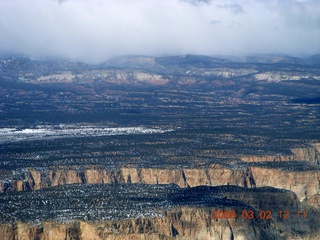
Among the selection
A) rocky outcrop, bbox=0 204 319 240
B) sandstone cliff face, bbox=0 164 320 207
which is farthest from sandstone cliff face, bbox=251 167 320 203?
rocky outcrop, bbox=0 204 319 240

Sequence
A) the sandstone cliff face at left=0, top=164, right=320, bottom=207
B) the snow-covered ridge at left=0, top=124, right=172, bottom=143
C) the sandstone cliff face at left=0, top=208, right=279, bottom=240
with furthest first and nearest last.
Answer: the snow-covered ridge at left=0, top=124, right=172, bottom=143 < the sandstone cliff face at left=0, top=164, right=320, bottom=207 < the sandstone cliff face at left=0, top=208, right=279, bottom=240

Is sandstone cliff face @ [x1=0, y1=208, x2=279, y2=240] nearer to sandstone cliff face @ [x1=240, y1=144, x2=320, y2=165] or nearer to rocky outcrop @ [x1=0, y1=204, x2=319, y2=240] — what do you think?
rocky outcrop @ [x1=0, y1=204, x2=319, y2=240]

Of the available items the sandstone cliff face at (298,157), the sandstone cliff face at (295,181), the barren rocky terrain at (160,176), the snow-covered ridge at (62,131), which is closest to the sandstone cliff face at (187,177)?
the sandstone cliff face at (295,181)

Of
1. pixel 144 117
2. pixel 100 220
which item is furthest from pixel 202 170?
pixel 144 117

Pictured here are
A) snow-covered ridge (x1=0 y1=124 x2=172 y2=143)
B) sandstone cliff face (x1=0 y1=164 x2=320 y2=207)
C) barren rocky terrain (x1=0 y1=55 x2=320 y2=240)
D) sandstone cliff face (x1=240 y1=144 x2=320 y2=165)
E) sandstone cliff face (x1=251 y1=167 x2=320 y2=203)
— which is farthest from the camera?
snow-covered ridge (x1=0 y1=124 x2=172 y2=143)

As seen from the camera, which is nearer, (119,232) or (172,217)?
(119,232)

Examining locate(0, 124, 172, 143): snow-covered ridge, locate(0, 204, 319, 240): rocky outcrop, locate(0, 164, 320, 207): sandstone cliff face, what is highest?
locate(0, 204, 319, 240): rocky outcrop

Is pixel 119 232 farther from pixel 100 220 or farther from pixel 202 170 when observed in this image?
pixel 202 170

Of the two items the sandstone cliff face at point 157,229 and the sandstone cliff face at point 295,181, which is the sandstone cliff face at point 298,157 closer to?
the sandstone cliff face at point 295,181
